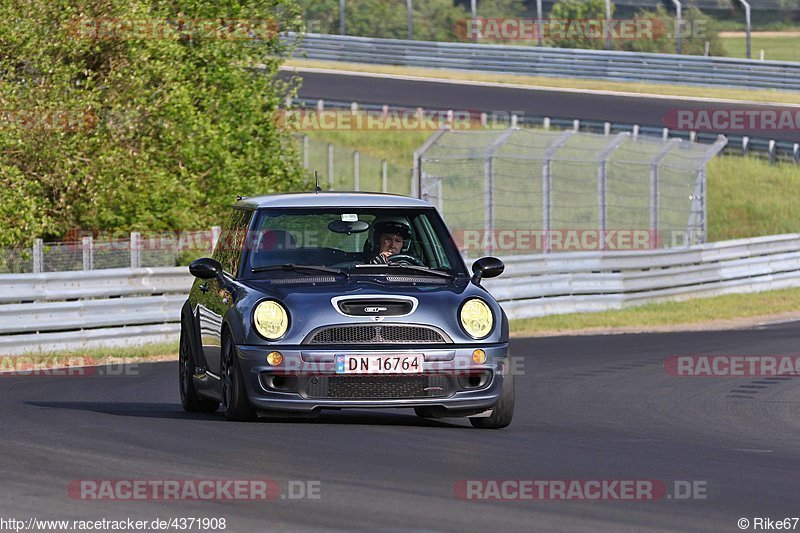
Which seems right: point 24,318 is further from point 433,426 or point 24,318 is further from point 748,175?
point 748,175

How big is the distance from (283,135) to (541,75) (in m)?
23.4

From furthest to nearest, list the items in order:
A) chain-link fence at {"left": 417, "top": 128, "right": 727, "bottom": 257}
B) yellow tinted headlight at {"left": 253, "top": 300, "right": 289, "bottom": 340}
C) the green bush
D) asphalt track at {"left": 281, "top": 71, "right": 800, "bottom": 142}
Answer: asphalt track at {"left": 281, "top": 71, "right": 800, "bottom": 142}
chain-link fence at {"left": 417, "top": 128, "right": 727, "bottom": 257}
the green bush
yellow tinted headlight at {"left": 253, "top": 300, "right": 289, "bottom": 340}

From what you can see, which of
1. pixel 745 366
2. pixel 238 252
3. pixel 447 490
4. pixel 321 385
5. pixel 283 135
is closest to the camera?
pixel 447 490

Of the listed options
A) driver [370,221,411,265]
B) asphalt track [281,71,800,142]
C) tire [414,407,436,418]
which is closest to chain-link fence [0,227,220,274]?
driver [370,221,411,265]

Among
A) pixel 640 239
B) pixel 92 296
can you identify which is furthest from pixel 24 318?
pixel 640 239

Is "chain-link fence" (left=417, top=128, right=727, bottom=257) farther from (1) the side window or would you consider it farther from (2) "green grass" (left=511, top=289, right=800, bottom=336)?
(1) the side window

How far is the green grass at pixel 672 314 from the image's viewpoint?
23495 millimetres

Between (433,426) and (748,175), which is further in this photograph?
(748,175)

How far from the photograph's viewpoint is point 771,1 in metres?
56.6

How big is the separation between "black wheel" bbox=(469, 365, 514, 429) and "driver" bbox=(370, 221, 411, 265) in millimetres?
1336

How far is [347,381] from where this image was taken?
394 inches

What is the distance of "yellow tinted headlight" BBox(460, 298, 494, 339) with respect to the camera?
10.2m

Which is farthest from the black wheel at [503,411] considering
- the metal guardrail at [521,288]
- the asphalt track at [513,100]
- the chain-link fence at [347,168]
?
the asphalt track at [513,100]

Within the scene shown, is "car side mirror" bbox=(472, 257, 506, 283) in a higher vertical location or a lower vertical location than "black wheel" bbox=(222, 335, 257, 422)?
higher
